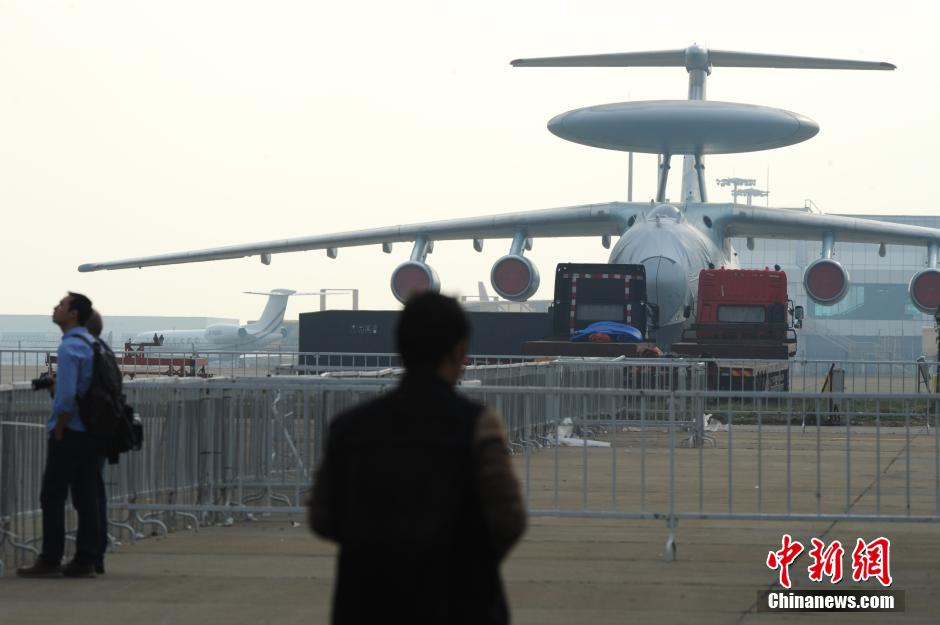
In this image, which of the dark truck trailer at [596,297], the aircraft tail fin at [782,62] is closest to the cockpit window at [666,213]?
the dark truck trailer at [596,297]

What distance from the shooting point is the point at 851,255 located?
83375 mm

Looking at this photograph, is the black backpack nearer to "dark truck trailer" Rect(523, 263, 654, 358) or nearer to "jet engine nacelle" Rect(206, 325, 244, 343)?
"dark truck trailer" Rect(523, 263, 654, 358)

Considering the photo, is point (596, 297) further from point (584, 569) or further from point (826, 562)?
point (584, 569)

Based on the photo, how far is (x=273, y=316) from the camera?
86.1 metres

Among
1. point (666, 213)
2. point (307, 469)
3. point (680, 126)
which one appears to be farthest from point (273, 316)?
point (307, 469)

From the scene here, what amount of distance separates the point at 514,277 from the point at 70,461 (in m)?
23.8

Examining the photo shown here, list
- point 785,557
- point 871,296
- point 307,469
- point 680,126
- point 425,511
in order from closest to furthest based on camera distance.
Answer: point 425,511 → point 785,557 → point 307,469 → point 680,126 → point 871,296

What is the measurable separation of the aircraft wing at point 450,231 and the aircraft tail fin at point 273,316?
48920 millimetres

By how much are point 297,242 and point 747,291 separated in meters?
10.6

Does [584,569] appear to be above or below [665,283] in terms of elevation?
below

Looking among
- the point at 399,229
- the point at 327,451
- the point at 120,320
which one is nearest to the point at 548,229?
the point at 399,229

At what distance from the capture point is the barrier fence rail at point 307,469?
26.4ft

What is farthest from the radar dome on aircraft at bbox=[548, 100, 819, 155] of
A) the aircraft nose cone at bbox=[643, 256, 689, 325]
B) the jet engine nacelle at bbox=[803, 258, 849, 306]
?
the aircraft nose cone at bbox=[643, 256, 689, 325]

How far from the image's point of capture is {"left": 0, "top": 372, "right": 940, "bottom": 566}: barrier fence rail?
8.05 meters
